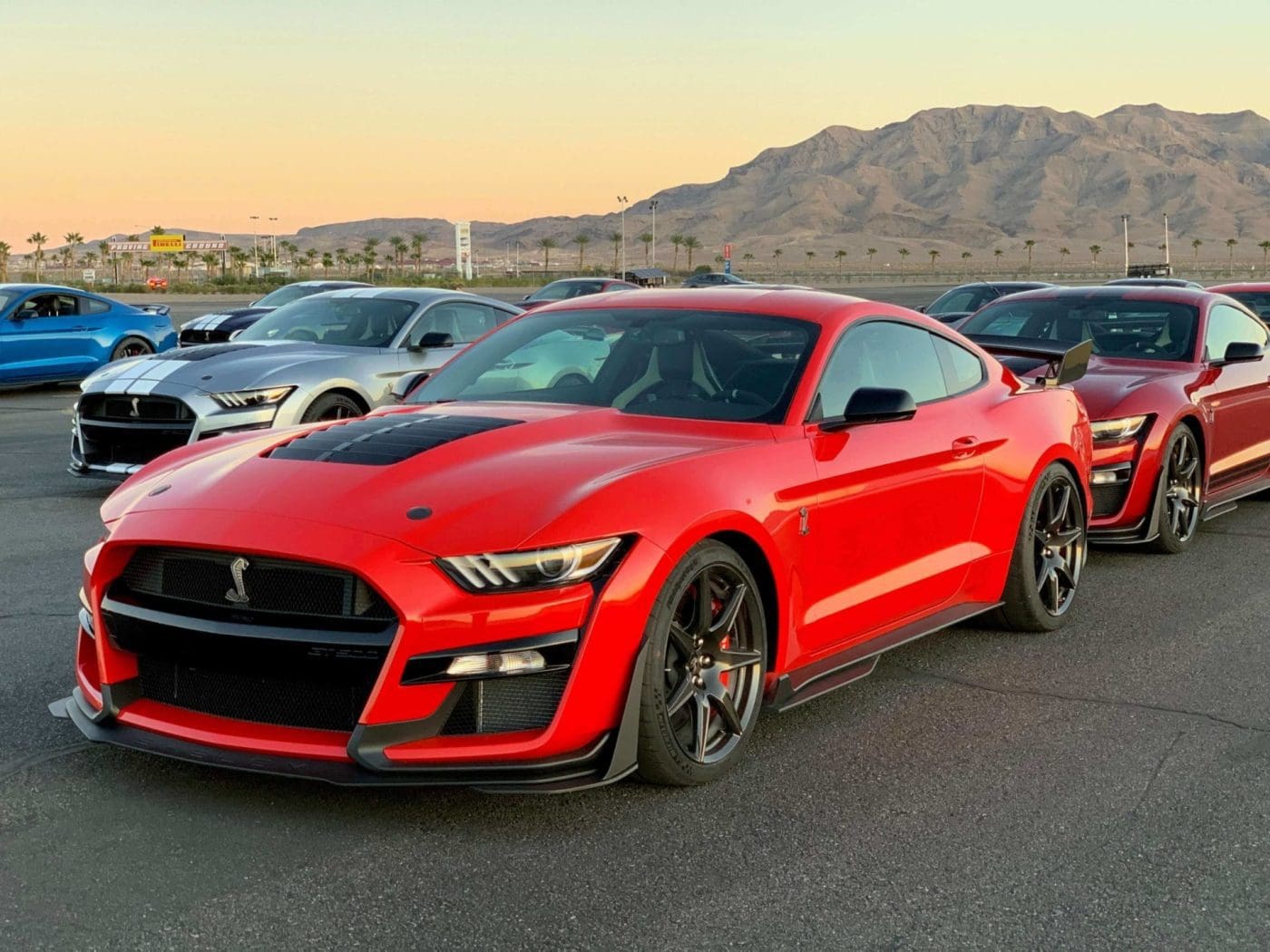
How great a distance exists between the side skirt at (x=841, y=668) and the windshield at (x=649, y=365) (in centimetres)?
88

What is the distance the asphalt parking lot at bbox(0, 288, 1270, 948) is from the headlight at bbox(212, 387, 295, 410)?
4334 mm

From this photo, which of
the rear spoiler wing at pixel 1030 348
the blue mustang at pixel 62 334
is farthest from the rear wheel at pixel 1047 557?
the blue mustang at pixel 62 334

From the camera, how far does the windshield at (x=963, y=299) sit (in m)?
21.6

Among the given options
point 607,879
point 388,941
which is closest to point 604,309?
point 607,879

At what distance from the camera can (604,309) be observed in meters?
6.01

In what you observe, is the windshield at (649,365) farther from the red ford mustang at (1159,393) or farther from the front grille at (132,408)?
the front grille at (132,408)

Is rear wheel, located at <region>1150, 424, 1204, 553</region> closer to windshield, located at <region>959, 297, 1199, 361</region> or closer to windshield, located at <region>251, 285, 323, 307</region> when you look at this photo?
windshield, located at <region>959, 297, 1199, 361</region>

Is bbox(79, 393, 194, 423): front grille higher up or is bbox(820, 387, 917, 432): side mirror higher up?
bbox(820, 387, 917, 432): side mirror

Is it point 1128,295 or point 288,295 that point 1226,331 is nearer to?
point 1128,295

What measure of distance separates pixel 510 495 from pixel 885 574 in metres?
1.77

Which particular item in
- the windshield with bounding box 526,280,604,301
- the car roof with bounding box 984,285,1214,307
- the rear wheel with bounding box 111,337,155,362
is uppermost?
the car roof with bounding box 984,285,1214,307

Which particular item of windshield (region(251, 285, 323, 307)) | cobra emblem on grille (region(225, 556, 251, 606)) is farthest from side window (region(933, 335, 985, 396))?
windshield (region(251, 285, 323, 307))

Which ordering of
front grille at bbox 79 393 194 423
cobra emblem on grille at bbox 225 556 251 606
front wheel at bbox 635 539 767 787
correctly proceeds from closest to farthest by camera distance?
cobra emblem on grille at bbox 225 556 251 606 → front wheel at bbox 635 539 767 787 → front grille at bbox 79 393 194 423

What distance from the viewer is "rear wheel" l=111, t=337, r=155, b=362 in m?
20.1
